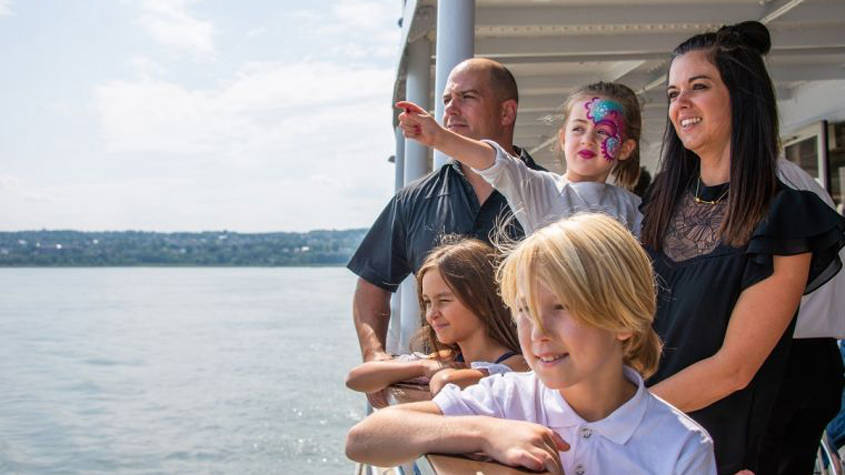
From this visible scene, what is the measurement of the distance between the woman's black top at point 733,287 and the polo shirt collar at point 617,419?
1.83ft

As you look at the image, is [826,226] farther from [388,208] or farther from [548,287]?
[388,208]

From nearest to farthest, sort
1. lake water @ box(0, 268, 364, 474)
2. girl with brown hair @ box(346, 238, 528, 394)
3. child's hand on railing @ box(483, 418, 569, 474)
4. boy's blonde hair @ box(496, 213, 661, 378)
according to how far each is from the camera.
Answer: child's hand on railing @ box(483, 418, 569, 474) < boy's blonde hair @ box(496, 213, 661, 378) < girl with brown hair @ box(346, 238, 528, 394) < lake water @ box(0, 268, 364, 474)

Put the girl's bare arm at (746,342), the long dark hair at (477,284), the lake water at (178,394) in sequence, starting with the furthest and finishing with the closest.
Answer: the lake water at (178,394)
the long dark hair at (477,284)
the girl's bare arm at (746,342)

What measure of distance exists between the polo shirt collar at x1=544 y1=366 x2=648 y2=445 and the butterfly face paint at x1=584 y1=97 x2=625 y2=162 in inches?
47.9

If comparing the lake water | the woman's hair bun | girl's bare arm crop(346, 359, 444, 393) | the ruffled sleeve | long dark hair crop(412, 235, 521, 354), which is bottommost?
the lake water

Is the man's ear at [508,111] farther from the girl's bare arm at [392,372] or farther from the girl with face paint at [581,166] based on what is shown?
the girl's bare arm at [392,372]

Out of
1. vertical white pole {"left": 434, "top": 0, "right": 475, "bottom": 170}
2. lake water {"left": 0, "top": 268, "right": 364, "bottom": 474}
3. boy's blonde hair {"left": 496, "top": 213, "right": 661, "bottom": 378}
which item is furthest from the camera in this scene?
lake water {"left": 0, "top": 268, "right": 364, "bottom": 474}

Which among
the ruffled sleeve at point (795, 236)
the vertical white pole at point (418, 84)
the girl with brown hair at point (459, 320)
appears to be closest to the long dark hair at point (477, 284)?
the girl with brown hair at point (459, 320)

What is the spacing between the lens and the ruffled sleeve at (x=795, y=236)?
2.05 metres

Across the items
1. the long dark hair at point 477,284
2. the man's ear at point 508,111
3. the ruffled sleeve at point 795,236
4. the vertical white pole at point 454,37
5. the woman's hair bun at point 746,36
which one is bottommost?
the long dark hair at point 477,284

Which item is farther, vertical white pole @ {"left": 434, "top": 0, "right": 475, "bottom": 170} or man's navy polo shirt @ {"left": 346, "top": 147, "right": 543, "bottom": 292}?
vertical white pole @ {"left": 434, "top": 0, "right": 475, "bottom": 170}

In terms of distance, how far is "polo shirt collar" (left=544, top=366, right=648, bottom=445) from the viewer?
5.19ft

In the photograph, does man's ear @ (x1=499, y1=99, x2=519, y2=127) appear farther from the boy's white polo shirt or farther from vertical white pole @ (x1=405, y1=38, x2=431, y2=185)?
vertical white pole @ (x1=405, y1=38, x2=431, y2=185)

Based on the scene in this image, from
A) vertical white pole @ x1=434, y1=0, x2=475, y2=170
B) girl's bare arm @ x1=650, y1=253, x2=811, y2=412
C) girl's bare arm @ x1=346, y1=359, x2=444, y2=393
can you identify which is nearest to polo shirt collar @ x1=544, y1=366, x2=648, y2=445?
girl's bare arm @ x1=650, y1=253, x2=811, y2=412
